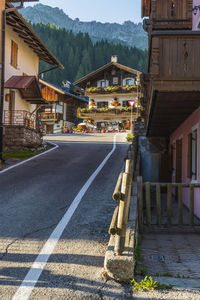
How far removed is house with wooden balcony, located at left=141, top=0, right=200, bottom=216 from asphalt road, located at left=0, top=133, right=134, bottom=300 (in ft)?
8.55

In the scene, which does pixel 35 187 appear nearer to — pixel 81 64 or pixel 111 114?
pixel 111 114

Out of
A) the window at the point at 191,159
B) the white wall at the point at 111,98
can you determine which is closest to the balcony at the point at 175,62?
the window at the point at 191,159

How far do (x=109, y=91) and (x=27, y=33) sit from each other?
27.5 m

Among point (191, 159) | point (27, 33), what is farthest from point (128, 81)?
point (191, 159)

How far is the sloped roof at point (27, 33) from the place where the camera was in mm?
18062

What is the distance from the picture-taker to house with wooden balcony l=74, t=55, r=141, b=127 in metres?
46.7

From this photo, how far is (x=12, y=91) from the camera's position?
20.6m

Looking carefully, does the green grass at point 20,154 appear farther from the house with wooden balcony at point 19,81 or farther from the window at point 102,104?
the window at point 102,104

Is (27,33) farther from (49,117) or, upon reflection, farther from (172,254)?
(49,117)

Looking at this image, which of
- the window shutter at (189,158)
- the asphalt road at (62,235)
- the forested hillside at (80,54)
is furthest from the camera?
the forested hillside at (80,54)

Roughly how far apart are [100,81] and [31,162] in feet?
125

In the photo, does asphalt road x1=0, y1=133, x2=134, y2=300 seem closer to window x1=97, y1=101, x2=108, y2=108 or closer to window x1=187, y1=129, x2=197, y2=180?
window x1=187, y1=129, x2=197, y2=180

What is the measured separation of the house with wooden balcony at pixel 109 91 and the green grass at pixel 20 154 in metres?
30.4

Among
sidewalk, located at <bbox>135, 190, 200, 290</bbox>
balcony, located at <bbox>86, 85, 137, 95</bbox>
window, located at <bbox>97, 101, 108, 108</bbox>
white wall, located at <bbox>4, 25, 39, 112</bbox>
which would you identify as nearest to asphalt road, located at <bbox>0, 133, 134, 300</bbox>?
sidewalk, located at <bbox>135, 190, 200, 290</bbox>
